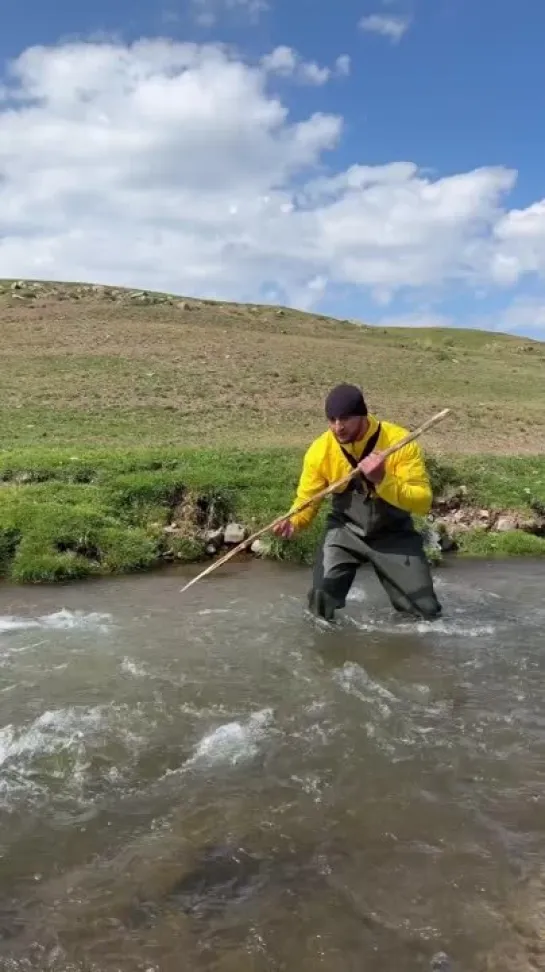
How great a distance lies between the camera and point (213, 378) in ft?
99.8

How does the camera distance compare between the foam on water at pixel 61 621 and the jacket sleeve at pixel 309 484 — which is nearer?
the jacket sleeve at pixel 309 484

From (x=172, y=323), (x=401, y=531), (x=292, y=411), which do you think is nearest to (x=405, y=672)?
(x=401, y=531)

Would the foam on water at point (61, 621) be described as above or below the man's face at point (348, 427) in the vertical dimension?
below

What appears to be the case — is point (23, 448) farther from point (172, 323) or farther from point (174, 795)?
point (172, 323)

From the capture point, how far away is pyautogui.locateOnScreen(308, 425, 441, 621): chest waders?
30.7ft

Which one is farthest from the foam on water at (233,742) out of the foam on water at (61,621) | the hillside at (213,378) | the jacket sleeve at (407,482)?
the hillside at (213,378)

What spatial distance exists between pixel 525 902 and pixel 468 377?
114ft

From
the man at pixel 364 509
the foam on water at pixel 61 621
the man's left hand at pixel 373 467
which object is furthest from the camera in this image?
the foam on water at pixel 61 621

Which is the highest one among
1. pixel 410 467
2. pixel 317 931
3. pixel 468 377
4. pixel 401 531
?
pixel 468 377

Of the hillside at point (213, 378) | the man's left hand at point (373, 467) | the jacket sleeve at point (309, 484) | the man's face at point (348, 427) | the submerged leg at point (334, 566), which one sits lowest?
the submerged leg at point (334, 566)

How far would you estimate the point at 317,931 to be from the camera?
4.33 m

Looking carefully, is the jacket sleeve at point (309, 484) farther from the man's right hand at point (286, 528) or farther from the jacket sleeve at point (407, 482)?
the jacket sleeve at point (407, 482)

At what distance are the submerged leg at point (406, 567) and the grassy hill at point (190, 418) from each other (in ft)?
14.3

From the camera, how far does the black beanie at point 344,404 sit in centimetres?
839
